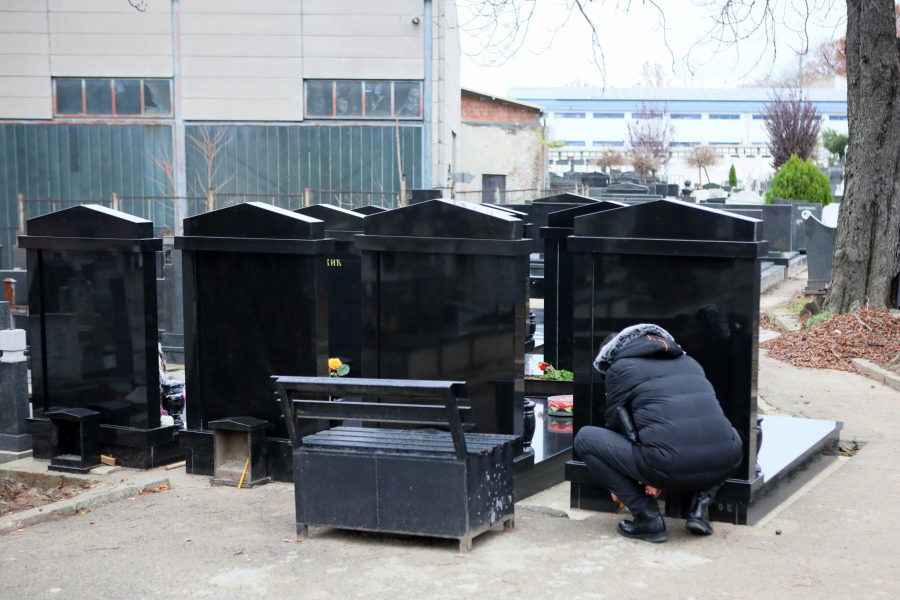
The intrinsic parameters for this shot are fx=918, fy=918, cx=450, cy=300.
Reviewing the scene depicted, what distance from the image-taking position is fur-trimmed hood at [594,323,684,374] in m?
5.03

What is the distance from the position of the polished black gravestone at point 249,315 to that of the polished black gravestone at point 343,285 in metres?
1.44

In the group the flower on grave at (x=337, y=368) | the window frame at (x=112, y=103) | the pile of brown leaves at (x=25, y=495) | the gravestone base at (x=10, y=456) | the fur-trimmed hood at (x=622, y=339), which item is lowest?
the pile of brown leaves at (x=25, y=495)

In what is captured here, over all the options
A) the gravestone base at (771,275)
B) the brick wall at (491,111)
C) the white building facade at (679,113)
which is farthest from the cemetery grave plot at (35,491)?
the white building facade at (679,113)

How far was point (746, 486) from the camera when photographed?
522 cm

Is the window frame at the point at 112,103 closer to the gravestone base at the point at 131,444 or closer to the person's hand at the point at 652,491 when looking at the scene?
the gravestone base at the point at 131,444

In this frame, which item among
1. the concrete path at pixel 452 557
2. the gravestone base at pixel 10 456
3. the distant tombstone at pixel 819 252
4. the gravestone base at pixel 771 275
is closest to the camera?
the concrete path at pixel 452 557

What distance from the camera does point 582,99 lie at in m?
82.8

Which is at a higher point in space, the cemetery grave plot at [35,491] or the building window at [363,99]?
the building window at [363,99]

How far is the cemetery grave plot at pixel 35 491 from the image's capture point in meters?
6.37

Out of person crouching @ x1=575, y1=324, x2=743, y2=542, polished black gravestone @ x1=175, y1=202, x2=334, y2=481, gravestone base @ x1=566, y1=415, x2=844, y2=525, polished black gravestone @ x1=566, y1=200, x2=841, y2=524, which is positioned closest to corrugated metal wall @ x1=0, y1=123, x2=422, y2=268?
polished black gravestone @ x1=175, y1=202, x2=334, y2=481

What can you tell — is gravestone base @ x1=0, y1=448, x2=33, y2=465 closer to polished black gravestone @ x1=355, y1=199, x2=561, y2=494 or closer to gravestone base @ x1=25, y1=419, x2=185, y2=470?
gravestone base @ x1=25, y1=419, x2=185, y2=470

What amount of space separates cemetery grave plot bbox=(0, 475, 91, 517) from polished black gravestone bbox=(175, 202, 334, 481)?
0.85 metres

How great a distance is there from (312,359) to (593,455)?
232 cm

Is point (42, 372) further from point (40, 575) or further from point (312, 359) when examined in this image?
point (40, 575)
